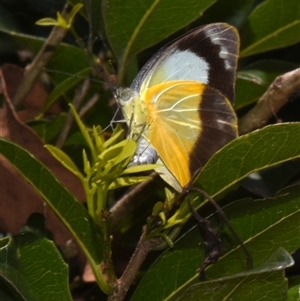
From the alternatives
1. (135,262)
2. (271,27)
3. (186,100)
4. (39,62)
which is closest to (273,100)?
(186,100)

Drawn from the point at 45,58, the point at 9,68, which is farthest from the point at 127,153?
the point at 9,68

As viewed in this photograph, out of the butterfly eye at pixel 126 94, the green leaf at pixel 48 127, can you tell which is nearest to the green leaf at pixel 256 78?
the butterfly eye at pixel 126 94

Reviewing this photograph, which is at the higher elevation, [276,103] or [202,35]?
[202,35]

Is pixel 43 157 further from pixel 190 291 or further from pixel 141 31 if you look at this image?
pixel 190 291

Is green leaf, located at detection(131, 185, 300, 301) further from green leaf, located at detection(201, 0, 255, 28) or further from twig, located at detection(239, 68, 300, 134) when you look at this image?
green leaf, located at detection(201, 0, 255, 28)

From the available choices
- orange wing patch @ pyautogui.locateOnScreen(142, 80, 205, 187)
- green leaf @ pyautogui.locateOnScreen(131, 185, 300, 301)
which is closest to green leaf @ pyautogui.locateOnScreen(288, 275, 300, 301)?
green leaf @ pyautogui.locateOnScreen(131, 185, 300, 301)

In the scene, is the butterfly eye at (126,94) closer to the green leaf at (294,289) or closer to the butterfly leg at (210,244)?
the butterfly leg at (210,244)
